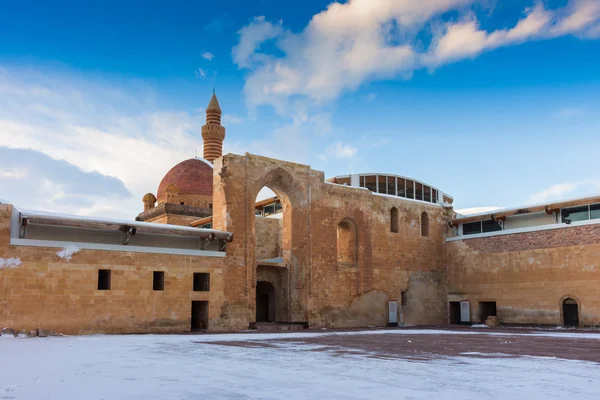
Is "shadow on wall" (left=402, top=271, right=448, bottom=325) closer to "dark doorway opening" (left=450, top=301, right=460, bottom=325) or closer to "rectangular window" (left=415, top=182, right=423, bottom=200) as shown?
"dark doorway opening" (left=450, top=301, right=460, bottom=325)

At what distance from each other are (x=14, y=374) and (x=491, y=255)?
23.0 m

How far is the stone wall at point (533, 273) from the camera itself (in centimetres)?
2284

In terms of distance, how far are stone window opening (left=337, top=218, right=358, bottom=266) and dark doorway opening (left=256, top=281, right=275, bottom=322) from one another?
3545 millimetres

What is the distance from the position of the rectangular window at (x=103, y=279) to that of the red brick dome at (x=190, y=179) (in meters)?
19.7

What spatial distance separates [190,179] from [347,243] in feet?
56.3

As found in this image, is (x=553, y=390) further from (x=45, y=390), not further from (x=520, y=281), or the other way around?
(x=520, y=281)

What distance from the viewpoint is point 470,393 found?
6.09 meters

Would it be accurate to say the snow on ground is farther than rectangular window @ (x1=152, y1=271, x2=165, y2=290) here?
No

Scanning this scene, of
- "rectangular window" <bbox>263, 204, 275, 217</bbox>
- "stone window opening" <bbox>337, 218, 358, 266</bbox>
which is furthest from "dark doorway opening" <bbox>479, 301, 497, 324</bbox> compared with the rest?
"rectangular window" <bbox>263, 204, 275, 217</bbox>

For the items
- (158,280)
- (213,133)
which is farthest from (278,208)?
(213,133)

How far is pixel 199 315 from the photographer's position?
851 inches

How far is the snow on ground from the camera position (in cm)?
598

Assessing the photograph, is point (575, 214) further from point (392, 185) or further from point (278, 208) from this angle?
point (278, 208)

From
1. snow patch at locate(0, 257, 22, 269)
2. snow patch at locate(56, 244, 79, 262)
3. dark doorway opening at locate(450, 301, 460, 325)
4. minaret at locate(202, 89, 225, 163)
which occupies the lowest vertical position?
dark doorway opening at locate(450, 301, 460, 325)
